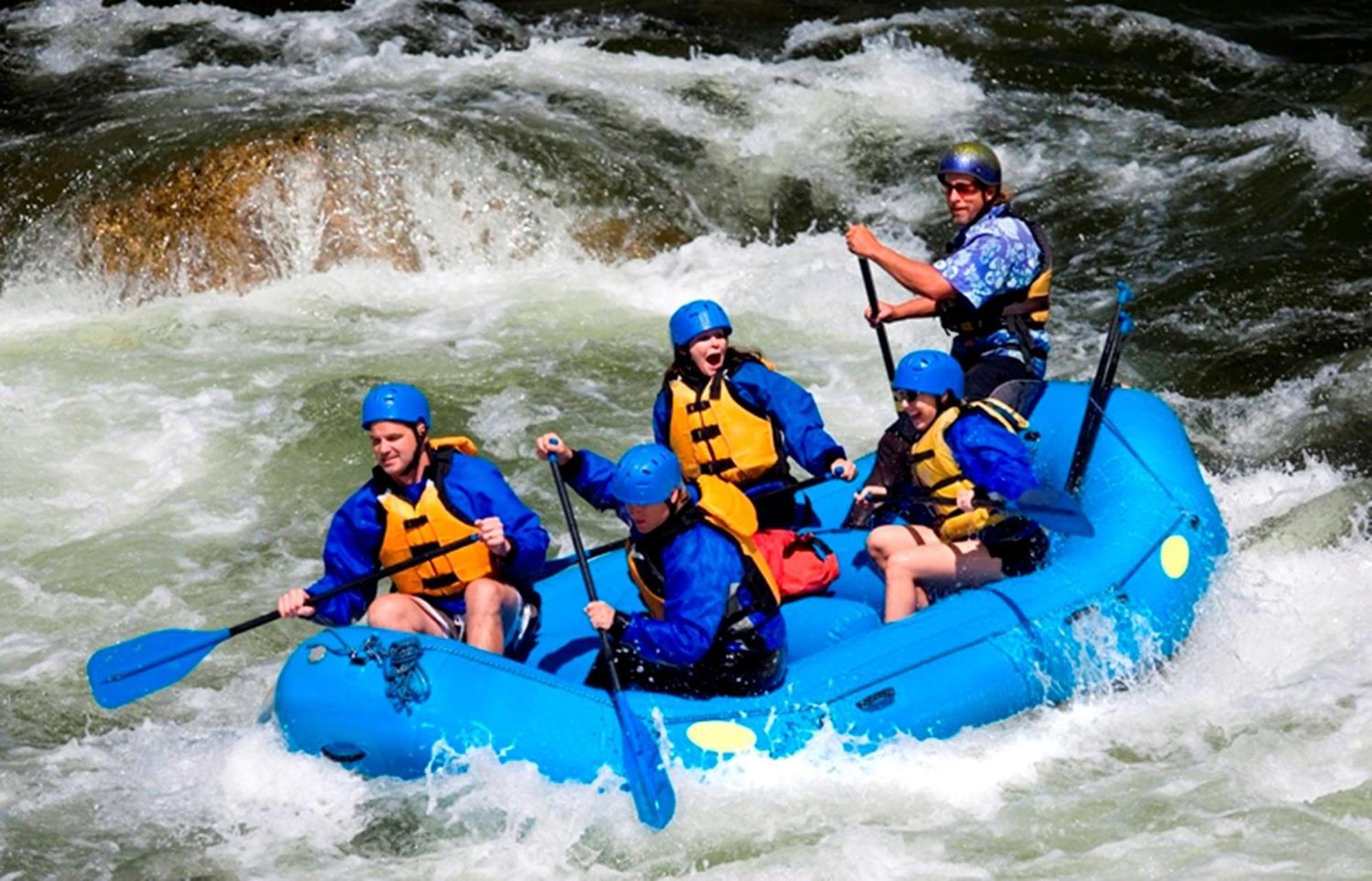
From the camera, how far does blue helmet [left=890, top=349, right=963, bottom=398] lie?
5969mm

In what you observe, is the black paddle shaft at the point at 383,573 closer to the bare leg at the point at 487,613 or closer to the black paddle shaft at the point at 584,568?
the bare leg at the point at 487,613

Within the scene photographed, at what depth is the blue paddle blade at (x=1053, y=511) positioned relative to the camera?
5945 millimetres

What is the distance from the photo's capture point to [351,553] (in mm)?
5785

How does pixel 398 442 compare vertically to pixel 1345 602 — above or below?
above

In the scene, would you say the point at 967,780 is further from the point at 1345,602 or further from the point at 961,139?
the point at 961,139

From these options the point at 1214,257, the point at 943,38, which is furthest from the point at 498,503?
the point at 943,38

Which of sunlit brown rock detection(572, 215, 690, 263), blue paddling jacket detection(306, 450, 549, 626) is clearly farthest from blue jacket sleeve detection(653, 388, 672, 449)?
sunlit brown rock detection(572, 215, 690, 263)

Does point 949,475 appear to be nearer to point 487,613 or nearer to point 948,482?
point 948,482

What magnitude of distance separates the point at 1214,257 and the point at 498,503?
554 centimetres

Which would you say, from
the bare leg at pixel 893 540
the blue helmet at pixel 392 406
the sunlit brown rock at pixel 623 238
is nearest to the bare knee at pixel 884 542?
the bare leg at pixel 893 540

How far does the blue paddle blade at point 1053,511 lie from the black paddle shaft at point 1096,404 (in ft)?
1.06

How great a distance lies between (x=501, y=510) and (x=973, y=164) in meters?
1.90

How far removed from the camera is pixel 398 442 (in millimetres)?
5637

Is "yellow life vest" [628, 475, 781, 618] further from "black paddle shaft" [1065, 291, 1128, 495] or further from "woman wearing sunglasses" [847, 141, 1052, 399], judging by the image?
"black paddle shaft" [1065, 291, 1128, 495]
